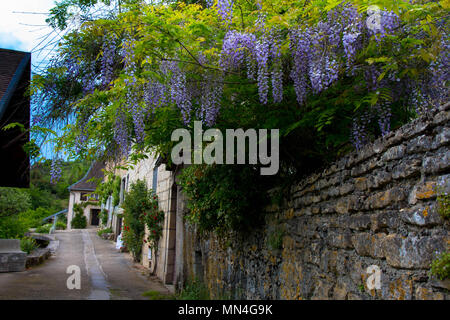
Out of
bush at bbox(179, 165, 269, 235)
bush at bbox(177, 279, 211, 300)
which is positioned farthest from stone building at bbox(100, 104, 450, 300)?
bush at bbox(177, 279, 211, 300)

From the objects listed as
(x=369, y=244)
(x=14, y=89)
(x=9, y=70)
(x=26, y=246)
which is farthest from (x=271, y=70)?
(x=26, y=246)

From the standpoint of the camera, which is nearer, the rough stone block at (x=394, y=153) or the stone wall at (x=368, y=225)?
the stone wall at (x=368, y=225)

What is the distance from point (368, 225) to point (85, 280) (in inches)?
286

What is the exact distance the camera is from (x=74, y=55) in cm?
354

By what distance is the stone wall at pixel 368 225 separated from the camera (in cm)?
160

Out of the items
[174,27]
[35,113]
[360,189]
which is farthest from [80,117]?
[360,189]

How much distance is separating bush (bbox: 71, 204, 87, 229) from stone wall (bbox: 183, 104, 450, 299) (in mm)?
25834

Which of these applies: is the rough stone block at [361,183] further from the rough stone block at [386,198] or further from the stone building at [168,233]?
the stone building at [168,233]

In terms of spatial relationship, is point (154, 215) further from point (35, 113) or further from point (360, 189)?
point (360, 189)

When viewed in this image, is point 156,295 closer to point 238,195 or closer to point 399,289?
point 238,195

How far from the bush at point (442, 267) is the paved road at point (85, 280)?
5698 mm

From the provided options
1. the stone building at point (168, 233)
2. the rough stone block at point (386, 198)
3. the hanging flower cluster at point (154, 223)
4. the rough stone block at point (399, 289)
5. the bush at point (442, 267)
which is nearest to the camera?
the bush at point (442, 267)

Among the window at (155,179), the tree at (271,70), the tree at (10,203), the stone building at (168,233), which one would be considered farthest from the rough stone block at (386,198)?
the tree at (10,203)

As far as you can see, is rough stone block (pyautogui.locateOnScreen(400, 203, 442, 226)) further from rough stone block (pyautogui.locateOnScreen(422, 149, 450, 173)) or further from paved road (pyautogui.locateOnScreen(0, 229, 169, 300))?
paved road (pyautogui.locateOnScreen(0, 229, 169, 300))
